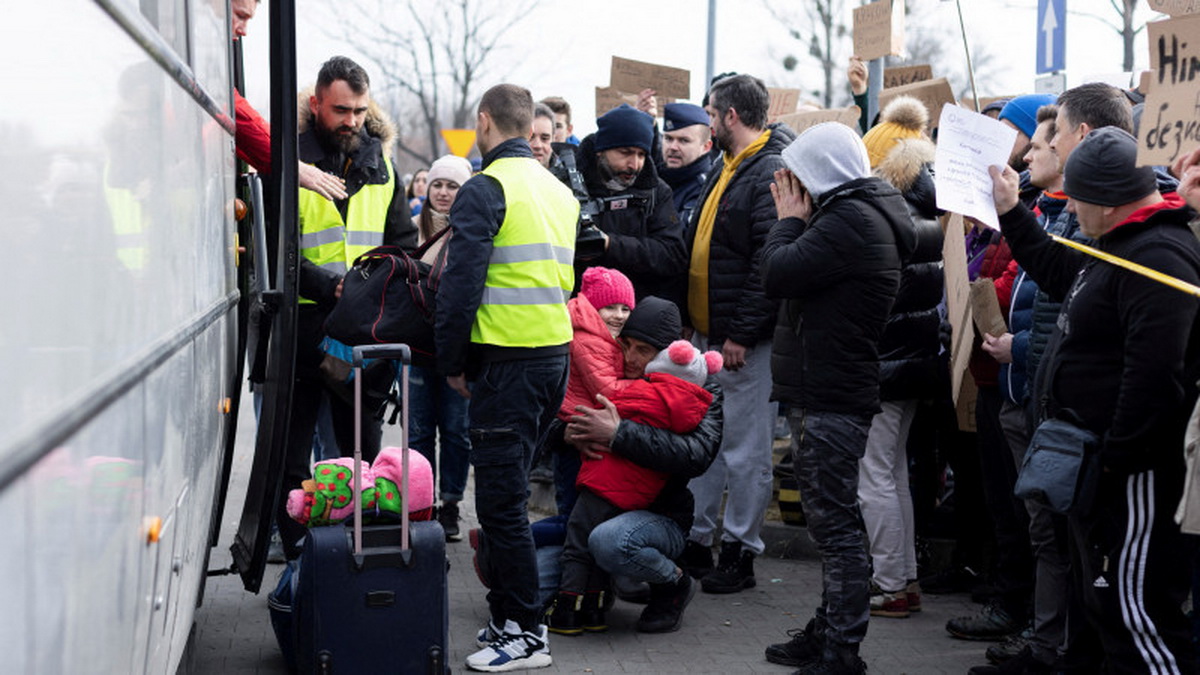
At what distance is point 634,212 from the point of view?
7.13m

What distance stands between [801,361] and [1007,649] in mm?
1455

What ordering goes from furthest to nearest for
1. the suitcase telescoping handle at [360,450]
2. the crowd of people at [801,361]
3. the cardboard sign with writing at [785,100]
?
the cardboard sign with writing at [785,100] → the suitcase telescoping handle at [360,450] → the crowd of people at [801,361]

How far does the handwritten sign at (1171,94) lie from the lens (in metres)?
3.56

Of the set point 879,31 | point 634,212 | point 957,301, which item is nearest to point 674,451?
point 957,301

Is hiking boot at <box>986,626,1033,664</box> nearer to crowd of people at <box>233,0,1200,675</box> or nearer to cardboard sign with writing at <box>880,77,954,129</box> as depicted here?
crowd of people at <box>233,0,1200,675</box>

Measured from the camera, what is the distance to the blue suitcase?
4.52m

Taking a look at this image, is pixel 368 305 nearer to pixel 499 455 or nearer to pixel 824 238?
pixel 499 455

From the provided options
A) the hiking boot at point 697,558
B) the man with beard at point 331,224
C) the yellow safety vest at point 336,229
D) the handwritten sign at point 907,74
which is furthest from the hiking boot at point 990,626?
the handwritten sign at point 907,74

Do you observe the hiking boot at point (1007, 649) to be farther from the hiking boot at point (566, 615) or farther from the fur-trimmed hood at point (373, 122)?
the fur-trimmed hood at point (373, 122)

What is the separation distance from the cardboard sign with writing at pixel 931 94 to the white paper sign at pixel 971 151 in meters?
3.46

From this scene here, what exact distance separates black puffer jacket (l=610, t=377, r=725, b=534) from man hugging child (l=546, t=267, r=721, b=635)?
6 centimetres

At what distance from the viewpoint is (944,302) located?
21.4 feet

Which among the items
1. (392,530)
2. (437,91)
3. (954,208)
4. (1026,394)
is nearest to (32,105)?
(392,530)

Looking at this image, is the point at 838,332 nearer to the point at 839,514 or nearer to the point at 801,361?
the point at 801,361
